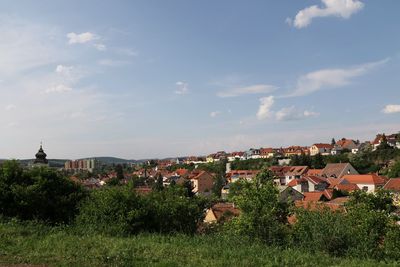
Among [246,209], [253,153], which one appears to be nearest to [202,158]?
[253,153]

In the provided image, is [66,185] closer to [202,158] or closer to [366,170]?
[366,170]

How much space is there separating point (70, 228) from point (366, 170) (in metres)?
90.9

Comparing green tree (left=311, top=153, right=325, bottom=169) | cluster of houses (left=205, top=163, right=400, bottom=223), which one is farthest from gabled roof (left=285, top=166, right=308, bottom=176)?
green tree (left=311, top=153, right=325, bottom=169)

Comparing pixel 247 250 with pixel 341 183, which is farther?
pixel 341 183

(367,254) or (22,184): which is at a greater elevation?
(22,184)

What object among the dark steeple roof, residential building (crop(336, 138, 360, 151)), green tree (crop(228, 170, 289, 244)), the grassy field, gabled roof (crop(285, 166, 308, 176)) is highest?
residential building (crop(336, 138, 360, 151))

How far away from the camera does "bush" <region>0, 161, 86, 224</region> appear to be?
15.2 meters

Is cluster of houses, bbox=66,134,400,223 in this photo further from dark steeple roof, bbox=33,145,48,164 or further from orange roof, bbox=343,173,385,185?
dark steeple roof, bbox=33,145,48,164

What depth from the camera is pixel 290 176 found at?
3467 inches

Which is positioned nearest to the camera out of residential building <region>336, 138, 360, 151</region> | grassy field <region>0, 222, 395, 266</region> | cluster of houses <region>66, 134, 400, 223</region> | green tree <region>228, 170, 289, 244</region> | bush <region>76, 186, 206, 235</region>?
grassy field <region>0, 222, 395, 266</region>

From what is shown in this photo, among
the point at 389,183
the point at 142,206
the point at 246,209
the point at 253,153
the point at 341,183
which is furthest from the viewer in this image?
the point at 253,153

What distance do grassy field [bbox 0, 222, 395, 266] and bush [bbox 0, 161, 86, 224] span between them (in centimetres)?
516

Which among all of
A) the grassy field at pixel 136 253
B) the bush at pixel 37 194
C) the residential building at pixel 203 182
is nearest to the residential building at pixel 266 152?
the residential building at pixel 203 182

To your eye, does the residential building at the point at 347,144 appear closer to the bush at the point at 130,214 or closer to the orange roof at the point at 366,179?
Answer: the orange roof at the point at 366,179
